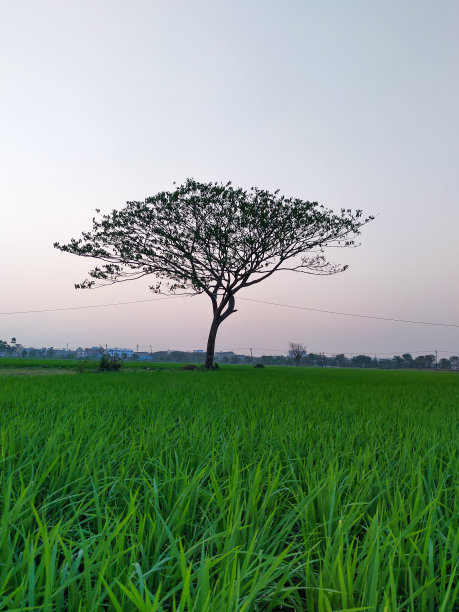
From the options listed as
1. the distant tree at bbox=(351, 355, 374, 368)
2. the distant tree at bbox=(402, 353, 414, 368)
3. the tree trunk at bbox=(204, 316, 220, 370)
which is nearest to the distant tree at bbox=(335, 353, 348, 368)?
the distant tree at bbox=(351, 355, 374, 368)

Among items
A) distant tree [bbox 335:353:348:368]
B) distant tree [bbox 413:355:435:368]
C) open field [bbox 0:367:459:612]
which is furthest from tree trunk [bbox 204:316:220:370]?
distant tree [bbox 413:355:435:368]

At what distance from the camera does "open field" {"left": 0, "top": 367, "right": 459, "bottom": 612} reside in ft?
3.06

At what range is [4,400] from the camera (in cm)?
465

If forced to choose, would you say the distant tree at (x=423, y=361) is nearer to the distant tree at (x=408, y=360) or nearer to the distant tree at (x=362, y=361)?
the distant tree at (x=408, y=360)

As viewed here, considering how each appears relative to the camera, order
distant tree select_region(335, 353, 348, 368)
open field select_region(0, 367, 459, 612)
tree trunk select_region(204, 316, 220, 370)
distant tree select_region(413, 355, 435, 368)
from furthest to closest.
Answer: distant tree select_region(335, 353, 348, 368) → distant tree select_region(413, 355, 435, 368) → tree trunk select_region(204, 316, 220, 370) → open field select_region(0, 367, 459, 612)

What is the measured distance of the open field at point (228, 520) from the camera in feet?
3.06

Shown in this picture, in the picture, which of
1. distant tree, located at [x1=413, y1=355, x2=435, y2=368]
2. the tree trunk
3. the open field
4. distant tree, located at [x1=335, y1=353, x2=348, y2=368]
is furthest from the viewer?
distant tree, located at [x1=335, y1=353, x2=348, y2=368]

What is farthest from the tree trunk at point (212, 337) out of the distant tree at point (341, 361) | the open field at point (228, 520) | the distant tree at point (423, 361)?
the distant tree at point (423, 361)

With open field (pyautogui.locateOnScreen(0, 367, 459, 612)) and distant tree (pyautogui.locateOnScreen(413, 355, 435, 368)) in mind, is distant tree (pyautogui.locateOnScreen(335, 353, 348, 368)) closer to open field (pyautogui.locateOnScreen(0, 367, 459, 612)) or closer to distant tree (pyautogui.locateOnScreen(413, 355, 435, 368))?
distant tree (pyautogui.locateOnScreen(413, 355, 435, 368))

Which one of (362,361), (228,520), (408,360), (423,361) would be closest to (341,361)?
(362,361)

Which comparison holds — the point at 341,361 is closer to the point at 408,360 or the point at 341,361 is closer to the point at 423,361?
the point at 408,360

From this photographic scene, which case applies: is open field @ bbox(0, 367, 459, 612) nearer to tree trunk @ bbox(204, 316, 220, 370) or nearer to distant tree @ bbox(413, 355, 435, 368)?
tree trunk @ bbox(204, 316, 220, 370)

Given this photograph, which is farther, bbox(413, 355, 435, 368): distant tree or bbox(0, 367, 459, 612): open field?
bbox(413, 355, 435, 368): distant tree

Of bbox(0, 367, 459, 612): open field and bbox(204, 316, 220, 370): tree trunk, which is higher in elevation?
bbox(204, 316, 220, 370): tree trunk
